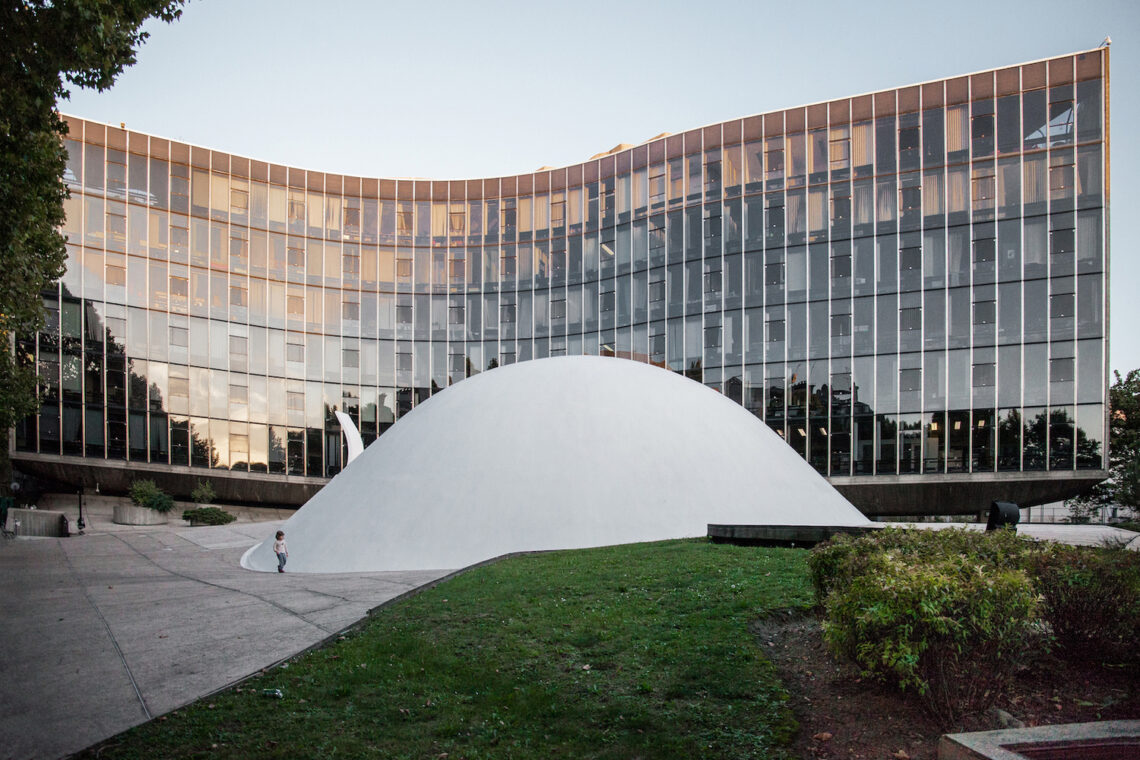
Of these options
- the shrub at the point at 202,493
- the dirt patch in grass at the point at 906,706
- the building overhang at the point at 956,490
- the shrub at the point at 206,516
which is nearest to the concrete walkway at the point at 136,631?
the dirt patch in grass at the point at 906,706

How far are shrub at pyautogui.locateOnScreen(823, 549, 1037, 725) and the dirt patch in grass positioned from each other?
23 cm

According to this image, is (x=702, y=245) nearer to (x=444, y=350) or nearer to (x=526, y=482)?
(x=444, y=350)

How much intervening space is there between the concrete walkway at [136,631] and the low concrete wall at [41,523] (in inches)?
484

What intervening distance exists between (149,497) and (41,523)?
7358mm

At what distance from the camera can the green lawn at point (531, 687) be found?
19.1ft

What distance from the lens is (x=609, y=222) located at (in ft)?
142

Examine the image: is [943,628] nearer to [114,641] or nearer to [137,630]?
[114,641]

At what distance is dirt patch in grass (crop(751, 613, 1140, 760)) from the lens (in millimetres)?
5383

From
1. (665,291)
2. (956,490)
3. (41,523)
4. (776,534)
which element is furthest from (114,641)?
(956,490)

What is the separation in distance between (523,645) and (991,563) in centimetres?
491

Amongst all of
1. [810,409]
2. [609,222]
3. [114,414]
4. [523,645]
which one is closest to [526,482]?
[523,645]

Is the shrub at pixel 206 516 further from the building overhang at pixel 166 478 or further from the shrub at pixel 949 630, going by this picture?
the shrub at pixel 949 630

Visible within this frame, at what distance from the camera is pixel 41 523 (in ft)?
104

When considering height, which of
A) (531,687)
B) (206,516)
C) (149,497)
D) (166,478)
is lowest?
(206,516)
